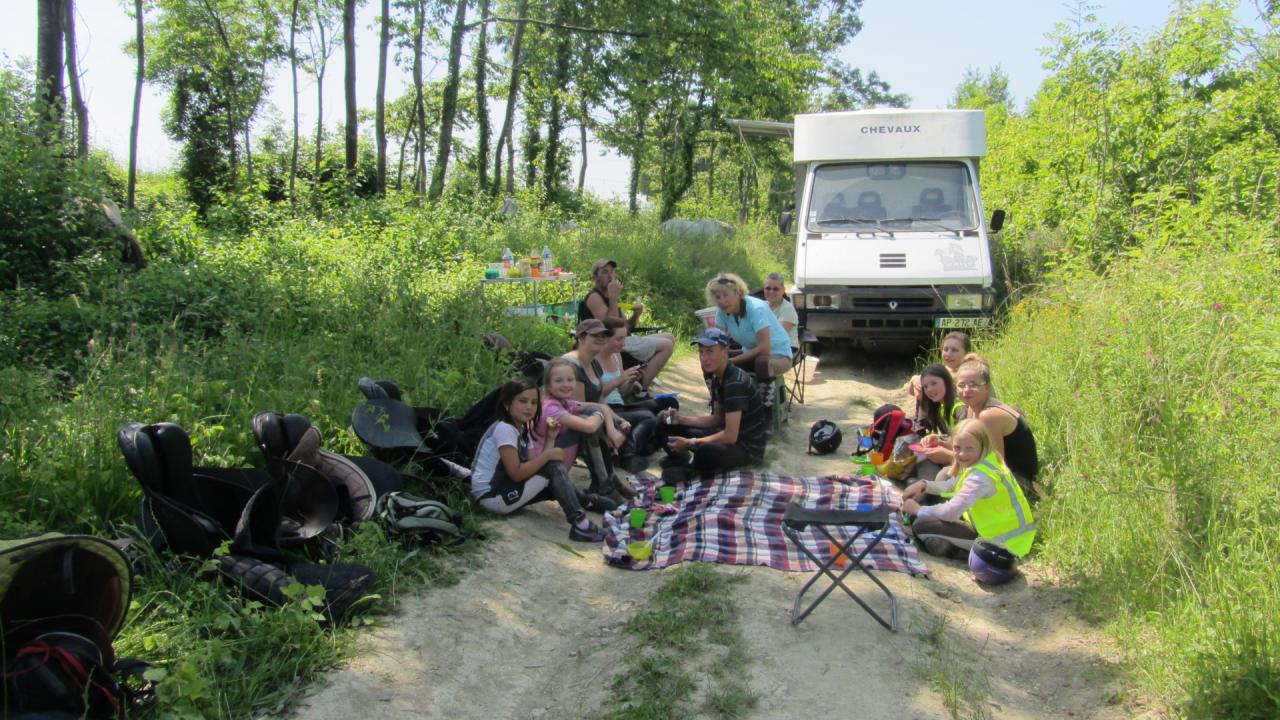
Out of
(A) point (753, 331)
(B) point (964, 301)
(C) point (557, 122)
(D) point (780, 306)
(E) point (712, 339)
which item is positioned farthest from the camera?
(C) point (557, 122)

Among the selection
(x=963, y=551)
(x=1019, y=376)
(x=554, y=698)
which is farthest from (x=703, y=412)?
(x=554, y=698)

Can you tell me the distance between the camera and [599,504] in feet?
19.5

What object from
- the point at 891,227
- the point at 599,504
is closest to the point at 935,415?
the point at 599,504

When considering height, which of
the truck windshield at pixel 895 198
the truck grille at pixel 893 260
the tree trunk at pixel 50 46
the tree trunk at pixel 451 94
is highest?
the tree trunk at pixel 451 94

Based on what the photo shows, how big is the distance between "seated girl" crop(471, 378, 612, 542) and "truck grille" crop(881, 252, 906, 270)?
17.9 feet

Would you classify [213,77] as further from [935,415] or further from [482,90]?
[935,415]

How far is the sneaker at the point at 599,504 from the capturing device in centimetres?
594

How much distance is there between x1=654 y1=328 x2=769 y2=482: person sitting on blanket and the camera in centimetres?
646

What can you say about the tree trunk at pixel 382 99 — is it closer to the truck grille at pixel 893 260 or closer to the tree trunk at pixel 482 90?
the tree trunk at pixel 482 90

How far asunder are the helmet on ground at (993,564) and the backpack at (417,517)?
2.89 m

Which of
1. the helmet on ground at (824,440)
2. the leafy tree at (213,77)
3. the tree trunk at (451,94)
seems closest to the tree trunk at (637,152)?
the tree trunk at (451,94)

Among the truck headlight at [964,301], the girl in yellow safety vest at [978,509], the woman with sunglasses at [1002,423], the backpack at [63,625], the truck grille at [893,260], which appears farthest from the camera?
the truck grille at [893,260]

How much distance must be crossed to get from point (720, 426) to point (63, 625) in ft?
15.1

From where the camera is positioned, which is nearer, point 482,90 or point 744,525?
point 744,525
